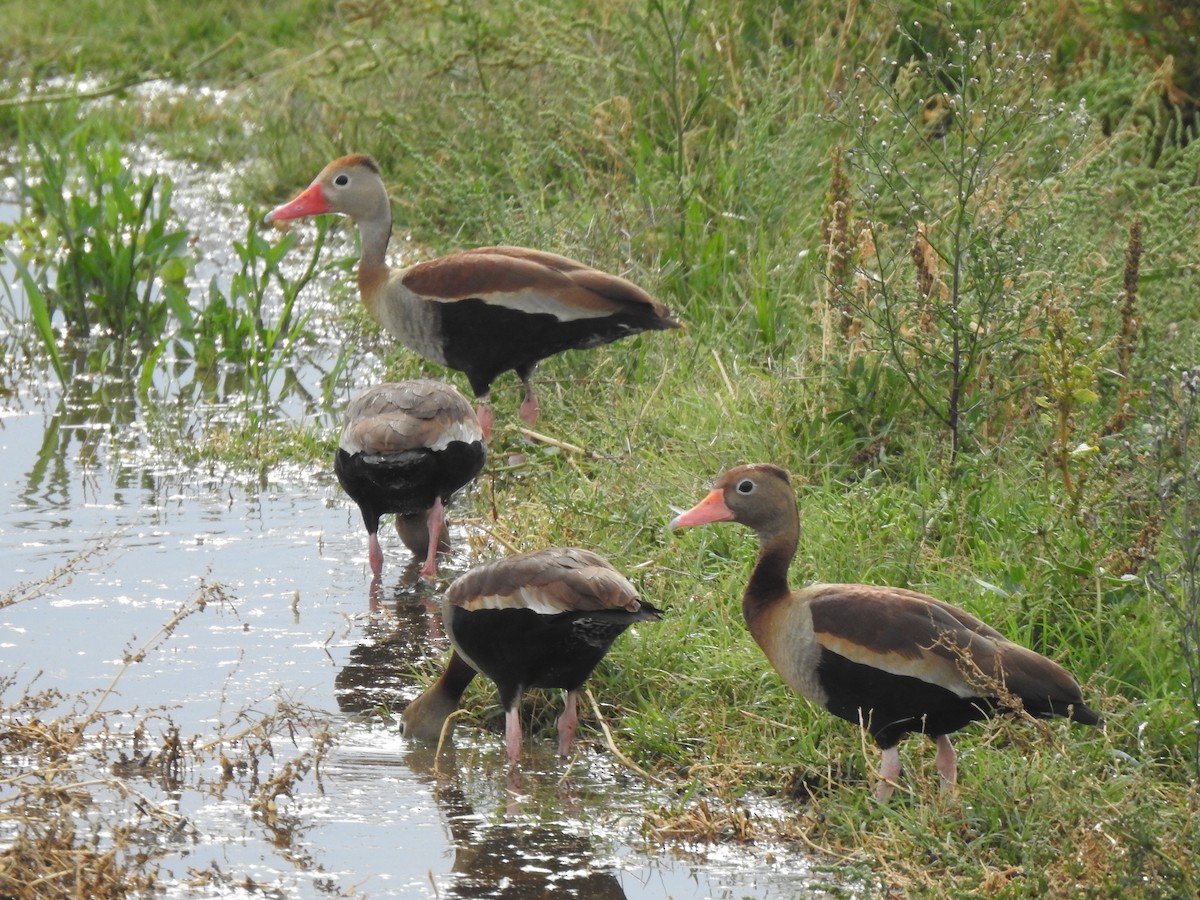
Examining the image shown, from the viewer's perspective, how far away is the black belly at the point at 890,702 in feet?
15.1

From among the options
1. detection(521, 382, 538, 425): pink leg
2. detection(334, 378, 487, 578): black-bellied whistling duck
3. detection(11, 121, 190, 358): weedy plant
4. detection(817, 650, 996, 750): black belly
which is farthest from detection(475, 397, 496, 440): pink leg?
detection(817, 650, 996, 750): black belly

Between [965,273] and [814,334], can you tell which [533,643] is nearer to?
[965,273]

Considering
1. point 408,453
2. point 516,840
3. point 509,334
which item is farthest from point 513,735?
point 509,334

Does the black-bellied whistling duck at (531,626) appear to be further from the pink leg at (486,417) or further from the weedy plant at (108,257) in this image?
the weedy plant at (108,257)

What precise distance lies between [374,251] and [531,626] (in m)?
3.50

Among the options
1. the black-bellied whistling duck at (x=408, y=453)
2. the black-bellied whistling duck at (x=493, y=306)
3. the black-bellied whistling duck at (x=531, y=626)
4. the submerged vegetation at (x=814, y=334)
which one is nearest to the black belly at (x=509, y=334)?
the black-bellied whistling duck at (x=493, y=306)

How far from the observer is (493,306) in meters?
7.36

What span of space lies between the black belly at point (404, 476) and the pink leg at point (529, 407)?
3.51ft

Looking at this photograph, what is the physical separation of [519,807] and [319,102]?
7.54 metres

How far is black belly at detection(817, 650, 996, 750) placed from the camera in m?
4.60

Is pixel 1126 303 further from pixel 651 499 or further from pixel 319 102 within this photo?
pixel 319 102

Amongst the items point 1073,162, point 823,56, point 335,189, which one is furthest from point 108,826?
point 823,56

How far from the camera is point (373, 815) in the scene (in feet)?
15.8

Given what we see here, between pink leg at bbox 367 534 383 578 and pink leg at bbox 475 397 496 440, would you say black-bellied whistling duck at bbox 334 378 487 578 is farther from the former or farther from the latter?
pink leg at bbox 475 397 496 440
